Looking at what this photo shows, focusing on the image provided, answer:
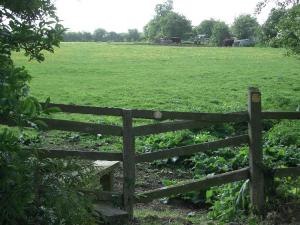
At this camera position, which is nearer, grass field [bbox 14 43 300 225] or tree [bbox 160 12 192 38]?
grass field [bbox 14 43 300 225]

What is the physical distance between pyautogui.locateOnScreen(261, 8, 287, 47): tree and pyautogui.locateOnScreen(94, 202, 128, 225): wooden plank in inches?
331

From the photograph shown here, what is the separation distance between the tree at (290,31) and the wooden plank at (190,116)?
6.60m

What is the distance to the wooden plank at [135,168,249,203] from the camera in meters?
6.63

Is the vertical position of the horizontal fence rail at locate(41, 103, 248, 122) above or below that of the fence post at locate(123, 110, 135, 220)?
above

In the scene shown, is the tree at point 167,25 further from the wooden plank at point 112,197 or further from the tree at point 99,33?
the wooden plank at point 112,197

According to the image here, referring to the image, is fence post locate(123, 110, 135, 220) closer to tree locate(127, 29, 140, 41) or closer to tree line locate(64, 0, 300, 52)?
tree line locate(64, 0, 300, 52)

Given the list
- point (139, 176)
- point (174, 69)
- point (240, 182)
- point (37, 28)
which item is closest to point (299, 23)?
point (139, 176)

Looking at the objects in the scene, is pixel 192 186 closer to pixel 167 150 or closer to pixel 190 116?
pixel 167 150

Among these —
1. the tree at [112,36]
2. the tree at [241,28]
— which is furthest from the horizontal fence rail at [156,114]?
the tree at [112,36]

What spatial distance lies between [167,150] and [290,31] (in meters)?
9.22

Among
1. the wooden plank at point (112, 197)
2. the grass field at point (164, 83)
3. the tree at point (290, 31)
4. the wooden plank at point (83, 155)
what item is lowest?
the grass field at point (164, 83)

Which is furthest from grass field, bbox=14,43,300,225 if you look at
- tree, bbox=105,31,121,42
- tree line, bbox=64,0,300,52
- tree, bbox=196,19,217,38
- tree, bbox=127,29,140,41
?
tree, bbox=127,29,140,41

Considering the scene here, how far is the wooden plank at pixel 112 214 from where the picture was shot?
19.5 feet

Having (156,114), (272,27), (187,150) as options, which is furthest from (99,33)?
(156,114)
